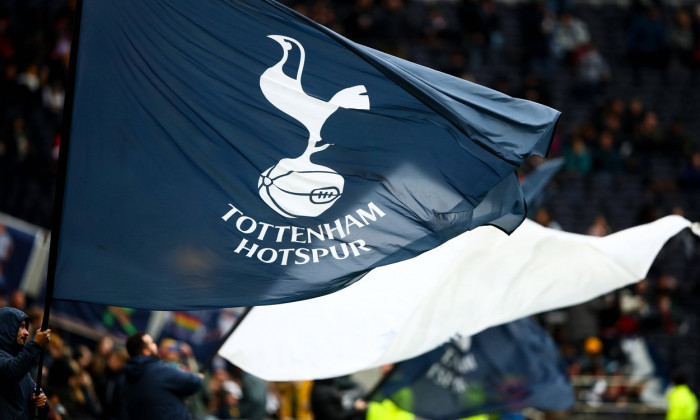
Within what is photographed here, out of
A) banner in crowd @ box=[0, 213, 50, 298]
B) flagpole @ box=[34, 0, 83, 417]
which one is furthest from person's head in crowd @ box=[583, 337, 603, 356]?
flagpole @ box=[34, 0, 83, 417]

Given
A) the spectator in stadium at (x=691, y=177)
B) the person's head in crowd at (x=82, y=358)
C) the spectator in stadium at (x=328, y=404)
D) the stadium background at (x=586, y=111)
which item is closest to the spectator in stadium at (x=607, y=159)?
the stadium background at (x=586, y=111)

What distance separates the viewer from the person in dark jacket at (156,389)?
8594 mm

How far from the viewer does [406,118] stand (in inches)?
300

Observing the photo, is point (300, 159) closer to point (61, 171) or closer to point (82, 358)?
point (61, 171)

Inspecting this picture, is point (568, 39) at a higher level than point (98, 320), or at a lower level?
higher

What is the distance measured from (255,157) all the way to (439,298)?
12.7 feet

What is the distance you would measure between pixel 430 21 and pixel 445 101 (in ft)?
55.9

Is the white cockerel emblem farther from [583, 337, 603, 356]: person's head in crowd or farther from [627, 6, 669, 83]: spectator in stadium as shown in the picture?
[627, 6, 669, 83]: spectator in stadium

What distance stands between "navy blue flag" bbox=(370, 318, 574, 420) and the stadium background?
4900mm

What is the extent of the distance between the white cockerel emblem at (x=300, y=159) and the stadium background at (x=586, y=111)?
9380 millimetres

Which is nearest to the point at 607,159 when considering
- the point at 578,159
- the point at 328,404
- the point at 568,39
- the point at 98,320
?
the point at 578,159

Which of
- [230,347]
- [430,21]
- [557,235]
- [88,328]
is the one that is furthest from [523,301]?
[430,21]

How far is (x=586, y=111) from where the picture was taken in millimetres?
24656

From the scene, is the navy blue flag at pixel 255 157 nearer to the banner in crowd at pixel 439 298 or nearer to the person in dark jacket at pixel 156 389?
the person in dark jacket at pixel 156 389
